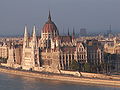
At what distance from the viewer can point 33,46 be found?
38.4 meters

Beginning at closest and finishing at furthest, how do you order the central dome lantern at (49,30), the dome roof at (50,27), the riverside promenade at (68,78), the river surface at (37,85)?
the river surface at (37,85)
the riverside promenade at (68,78)
the central dome lantern at (49,30)
the dome roof at (50,27)

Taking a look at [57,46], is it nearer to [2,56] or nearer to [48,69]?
[48,69]

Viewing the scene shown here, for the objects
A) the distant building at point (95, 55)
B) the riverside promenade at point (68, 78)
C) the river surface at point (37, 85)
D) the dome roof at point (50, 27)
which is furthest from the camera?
the dome roof at point (50, 27)

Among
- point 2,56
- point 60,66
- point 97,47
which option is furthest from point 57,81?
point 2,56

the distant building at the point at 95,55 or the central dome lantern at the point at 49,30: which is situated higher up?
the central dome lantern at the point at 49,30

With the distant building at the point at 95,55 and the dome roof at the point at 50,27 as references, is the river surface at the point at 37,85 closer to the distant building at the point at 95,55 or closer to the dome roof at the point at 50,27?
the distant building at the point at 95,55

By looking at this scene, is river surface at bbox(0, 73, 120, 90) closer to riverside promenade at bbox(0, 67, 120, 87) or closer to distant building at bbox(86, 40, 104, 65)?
riverside promenade at bbox(0, 67, 120, 87)

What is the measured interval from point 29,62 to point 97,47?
256 inches

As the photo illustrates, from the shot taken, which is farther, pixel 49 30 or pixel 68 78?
pixel 49 30

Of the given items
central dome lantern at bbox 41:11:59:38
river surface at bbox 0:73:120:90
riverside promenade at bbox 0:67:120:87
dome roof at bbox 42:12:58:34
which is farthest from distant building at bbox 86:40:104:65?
dome roof at bbox 42:12:58:34

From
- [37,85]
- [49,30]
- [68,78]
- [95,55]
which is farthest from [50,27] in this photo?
[37,85]

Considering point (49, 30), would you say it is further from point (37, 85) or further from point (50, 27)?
point (37, 85)

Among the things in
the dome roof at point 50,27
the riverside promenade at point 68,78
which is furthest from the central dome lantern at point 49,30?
the riverside promenade at point 68,78

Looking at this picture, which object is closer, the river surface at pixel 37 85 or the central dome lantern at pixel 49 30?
the river surface at pixel 37 85
